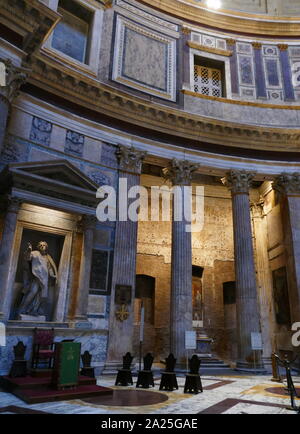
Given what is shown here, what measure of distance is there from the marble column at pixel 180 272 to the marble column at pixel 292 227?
3.83m

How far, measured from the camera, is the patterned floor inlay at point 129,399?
5801mm

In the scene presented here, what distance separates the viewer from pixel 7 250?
8273 millimetres

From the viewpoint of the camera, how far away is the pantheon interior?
9.16 m

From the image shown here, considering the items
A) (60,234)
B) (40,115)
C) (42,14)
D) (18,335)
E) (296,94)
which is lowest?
(18,335)

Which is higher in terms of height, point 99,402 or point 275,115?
point 275,115

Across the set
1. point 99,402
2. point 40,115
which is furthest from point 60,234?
point 99,402

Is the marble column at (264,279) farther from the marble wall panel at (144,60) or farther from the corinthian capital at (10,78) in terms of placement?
the corinthian capital at (10,78)

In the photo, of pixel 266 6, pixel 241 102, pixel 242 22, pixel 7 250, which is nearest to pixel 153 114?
pixel 241 102

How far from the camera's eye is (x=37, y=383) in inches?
259

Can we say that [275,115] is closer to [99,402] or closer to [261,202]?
[261,202]

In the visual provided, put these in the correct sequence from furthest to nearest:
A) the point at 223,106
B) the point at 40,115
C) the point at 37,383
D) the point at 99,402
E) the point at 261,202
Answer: the point at 261,202 → the point at 223,106 → the point at 40,115 → the point at 37,383 → the point at 99,402

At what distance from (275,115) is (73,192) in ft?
32.7

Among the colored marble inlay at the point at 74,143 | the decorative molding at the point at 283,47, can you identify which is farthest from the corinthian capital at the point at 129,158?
the decorative molding at the point at 283,47

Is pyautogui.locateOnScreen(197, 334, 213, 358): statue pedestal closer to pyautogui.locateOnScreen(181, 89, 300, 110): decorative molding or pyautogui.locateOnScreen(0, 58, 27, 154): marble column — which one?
pyautogui.locateOnScreen(181, 89, 300, 110): decorative molding
